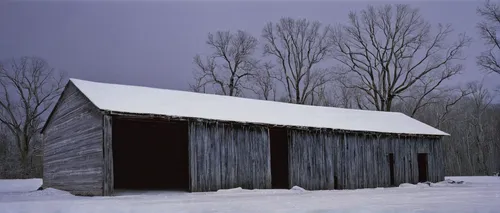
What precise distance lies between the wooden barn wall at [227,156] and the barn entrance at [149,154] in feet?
17.2

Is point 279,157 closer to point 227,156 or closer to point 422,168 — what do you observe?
point 227,156

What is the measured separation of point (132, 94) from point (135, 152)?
18.4ft

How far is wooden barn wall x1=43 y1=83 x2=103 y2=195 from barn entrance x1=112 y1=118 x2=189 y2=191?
11.8 feet

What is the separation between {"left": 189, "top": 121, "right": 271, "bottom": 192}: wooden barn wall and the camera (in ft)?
74.0

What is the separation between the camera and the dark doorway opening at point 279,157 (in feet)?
100

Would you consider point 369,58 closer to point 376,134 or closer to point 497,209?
point 376,134

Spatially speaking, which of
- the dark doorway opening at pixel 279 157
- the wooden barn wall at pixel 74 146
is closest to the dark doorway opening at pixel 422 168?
the dark doorway opening at pixel 279 157

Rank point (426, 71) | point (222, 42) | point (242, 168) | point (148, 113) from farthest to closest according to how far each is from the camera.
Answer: point (222, 42) < point (426, 71) < point (242, 168) < point (148, 113)

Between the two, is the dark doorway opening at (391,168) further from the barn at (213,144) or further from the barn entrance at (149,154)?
the barn entrance at (149,154)

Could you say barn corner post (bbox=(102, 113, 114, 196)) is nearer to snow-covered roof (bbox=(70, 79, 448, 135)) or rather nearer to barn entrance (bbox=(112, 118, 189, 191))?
snow-covered roof (bbox=(70, 79, 448, 135))

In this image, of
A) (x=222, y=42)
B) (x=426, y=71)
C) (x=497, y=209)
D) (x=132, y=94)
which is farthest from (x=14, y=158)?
(x=497, y=209)

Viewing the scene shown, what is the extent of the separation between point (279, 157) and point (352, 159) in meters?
4.27

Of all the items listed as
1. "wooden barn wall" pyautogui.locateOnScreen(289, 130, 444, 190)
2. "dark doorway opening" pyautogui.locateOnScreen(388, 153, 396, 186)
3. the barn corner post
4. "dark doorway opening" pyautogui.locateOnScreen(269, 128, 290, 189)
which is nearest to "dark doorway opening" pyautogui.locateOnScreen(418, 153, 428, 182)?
"wooden barn wall" pyautogui.locateOnScreen(289, 130, 444, 190)

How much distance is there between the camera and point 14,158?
51.3 m
